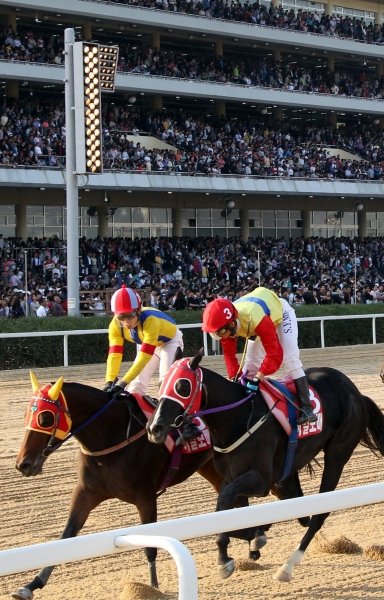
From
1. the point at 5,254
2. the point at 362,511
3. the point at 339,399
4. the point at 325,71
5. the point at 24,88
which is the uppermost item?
the point at 325,71

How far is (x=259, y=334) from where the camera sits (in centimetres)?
487

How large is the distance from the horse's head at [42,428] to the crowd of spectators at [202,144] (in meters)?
19.5

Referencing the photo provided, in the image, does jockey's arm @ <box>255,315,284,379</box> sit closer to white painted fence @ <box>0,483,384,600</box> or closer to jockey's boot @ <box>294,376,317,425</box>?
jockey's boot @ <box>294,376,317,425</box>

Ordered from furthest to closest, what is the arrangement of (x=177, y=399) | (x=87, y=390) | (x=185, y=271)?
(x=185, y=271) → (x=87, y=390) → (x=177, y=399)

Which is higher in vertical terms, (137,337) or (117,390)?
(137,337)

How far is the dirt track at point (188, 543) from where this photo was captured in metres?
4.41

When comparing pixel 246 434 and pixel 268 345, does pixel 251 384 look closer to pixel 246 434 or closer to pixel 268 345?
pixel 268 345

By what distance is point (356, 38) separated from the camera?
34.4 metres

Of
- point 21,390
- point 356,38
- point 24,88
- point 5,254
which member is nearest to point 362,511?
point 21,390

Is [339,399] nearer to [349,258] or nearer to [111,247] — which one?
[111,247]

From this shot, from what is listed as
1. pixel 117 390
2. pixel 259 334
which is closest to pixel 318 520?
pixel 259 334

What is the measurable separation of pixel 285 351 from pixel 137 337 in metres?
0.80

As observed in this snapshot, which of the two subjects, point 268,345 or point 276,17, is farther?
point 276,17

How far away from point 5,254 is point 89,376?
9.88 metres
